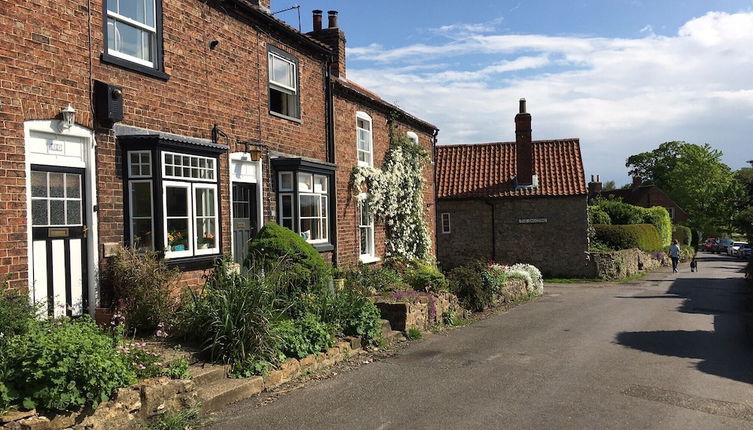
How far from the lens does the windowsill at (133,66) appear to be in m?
8.80

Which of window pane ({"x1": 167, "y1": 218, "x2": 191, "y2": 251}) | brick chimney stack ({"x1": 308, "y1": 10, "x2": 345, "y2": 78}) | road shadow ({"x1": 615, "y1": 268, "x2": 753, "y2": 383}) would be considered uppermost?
brick chimney stack ({"x1": 308, "y1": 10, "x2": 345, "y2": 78})

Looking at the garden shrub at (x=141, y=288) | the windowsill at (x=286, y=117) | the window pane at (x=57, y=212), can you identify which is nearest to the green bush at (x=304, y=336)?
the garden shrub at (x=141, y=288)

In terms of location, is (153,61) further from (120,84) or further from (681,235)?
(681,235)

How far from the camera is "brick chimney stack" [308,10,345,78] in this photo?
1727 cm

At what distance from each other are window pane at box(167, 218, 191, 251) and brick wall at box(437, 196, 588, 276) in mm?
19734

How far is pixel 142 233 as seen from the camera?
9391mm

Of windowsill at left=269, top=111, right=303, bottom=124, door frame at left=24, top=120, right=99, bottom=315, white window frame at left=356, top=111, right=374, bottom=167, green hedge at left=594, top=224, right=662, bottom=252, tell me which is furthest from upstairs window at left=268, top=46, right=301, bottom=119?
green hedge at left=594, top=224, right=662, bottom=252

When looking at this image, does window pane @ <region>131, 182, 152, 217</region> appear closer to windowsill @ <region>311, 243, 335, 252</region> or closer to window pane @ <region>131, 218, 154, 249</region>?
window pane @ <region>131, 218, 154, 249</region>

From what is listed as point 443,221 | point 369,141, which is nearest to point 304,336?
point 369,141

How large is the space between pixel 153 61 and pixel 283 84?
169 inches

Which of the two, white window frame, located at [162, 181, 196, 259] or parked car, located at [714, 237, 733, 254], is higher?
white window frame, located at [162, 181, 196, 259]

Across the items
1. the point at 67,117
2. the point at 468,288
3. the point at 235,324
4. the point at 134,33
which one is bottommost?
the point at 468,288

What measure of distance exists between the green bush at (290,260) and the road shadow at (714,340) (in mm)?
6148

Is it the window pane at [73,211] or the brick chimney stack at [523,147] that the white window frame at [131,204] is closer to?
the window pane at [73,211]
